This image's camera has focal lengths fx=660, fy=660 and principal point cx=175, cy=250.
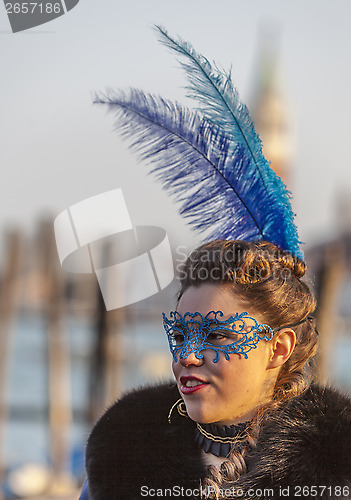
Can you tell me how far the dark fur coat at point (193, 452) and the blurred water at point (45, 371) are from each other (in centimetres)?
12

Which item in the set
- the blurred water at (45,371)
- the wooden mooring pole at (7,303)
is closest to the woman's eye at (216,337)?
the blurred water at (45,371)

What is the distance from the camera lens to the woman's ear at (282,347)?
1.68m

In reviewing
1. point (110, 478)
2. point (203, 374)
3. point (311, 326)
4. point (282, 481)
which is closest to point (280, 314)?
point (311, 326)

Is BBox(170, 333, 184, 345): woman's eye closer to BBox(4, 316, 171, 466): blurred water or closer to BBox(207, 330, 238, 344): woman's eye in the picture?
BBox(207, 330, 238, 344): woman's eye

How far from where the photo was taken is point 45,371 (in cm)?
1625

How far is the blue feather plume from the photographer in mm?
1817

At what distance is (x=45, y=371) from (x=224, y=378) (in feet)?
50.0

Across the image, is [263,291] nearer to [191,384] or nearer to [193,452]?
[191,384]

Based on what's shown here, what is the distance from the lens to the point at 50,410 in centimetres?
1060

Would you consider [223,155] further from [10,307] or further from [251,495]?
[10,307]

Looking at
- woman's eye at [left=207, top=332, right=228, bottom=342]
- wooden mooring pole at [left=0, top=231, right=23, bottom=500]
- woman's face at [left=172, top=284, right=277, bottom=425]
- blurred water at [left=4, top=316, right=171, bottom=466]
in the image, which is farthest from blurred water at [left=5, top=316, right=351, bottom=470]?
wooden mooring pole at [left=0, top=231, right=23, bottom=500]

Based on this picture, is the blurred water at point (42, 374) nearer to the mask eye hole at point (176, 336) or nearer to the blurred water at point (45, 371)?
the blurred water at point (45, 371)

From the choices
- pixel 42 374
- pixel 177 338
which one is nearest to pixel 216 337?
pixel 177 338

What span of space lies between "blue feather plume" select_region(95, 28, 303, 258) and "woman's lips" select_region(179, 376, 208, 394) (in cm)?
41
